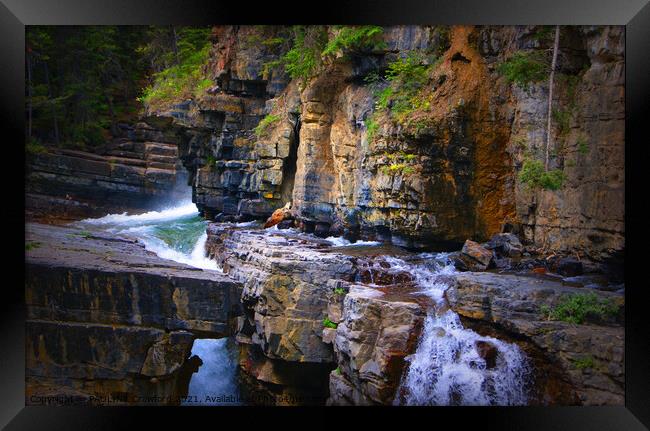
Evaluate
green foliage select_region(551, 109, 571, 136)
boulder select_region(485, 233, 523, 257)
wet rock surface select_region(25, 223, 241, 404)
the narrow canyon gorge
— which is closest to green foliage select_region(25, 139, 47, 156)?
the narrow canyon gorge

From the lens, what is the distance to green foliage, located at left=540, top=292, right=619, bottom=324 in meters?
5.93

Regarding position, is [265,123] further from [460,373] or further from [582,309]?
[582,309]

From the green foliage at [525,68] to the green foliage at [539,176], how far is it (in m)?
1.12

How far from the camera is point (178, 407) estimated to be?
20.7 ft

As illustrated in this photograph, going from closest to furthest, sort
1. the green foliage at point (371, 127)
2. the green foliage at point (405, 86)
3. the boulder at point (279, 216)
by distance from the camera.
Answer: the green foliage at point (405, 86) < the green foliage at point (371, 127) < the boulder at point (279, 216)

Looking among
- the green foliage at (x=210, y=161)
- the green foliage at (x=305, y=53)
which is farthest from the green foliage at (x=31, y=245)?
the green foliage at (x=210, y=161)

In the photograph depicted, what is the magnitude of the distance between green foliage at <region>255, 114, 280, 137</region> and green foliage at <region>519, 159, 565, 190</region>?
17.6ft

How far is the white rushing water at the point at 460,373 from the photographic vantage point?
5910mm

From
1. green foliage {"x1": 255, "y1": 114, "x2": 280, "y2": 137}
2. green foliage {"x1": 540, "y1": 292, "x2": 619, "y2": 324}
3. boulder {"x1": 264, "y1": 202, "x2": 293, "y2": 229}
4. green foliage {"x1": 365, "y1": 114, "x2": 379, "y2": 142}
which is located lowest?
green foliage {"x1": 540, "y1": 292, "x2": 619, "y2": 324}

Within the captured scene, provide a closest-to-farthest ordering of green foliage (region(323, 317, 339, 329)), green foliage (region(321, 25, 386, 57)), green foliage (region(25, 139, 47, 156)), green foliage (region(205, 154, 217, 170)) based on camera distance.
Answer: green foliage (region(25, 139, 47, 156)) < green foliage (region(323, 317, 339, 329)) < green foliage (region(321, 25, 386, 57)) < green foliage (region(205, 154, 217, 170))

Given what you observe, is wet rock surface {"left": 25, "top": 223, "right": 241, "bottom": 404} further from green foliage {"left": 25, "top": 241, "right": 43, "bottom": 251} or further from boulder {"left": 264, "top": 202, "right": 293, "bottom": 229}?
boulder {"left": 264, "top": 202, "right": 293, "bottom": 229}

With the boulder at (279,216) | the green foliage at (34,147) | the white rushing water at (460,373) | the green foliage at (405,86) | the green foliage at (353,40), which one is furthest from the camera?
the boulder at (279,216)
